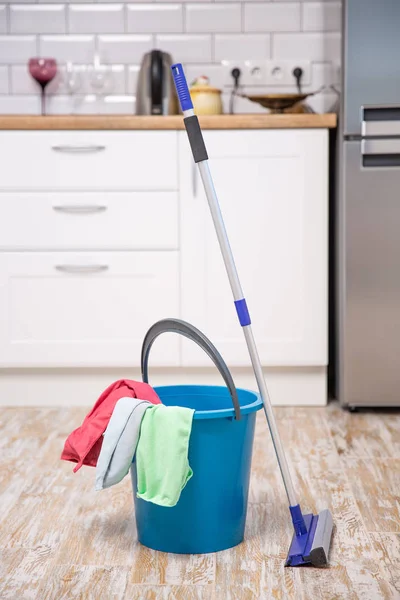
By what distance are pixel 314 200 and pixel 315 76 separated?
789mm

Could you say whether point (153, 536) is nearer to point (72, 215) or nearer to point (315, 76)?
point (72, 215)

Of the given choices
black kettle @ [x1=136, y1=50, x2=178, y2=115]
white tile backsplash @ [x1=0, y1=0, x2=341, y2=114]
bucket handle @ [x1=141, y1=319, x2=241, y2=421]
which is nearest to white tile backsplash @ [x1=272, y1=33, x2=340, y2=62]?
white tile backsplash @ [x1=0, y1=0, x2=341, y2=114]

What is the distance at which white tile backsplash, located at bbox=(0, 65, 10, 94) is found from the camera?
3367 millimetres

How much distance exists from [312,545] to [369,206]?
4.90 ft

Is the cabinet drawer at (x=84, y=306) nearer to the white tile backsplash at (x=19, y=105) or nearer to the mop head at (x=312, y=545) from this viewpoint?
the white tile backsplash at (x=19, y=105)

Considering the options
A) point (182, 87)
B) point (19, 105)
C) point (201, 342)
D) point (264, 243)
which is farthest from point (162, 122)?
point (201, 342)

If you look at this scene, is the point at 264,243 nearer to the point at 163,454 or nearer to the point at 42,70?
the point at 42,70

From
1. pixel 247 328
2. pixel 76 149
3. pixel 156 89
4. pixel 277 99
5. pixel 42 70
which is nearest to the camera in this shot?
pixel 247 328

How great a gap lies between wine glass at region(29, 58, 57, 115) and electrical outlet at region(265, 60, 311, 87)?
88 centimetres

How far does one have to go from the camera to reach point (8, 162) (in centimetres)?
279

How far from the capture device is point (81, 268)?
2.83 m

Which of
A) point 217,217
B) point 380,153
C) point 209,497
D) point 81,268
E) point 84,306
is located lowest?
point 209,497

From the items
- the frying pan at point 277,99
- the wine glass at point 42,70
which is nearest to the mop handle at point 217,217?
the frying pan at point 277,99

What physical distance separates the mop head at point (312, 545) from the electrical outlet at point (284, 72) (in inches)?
85.2
